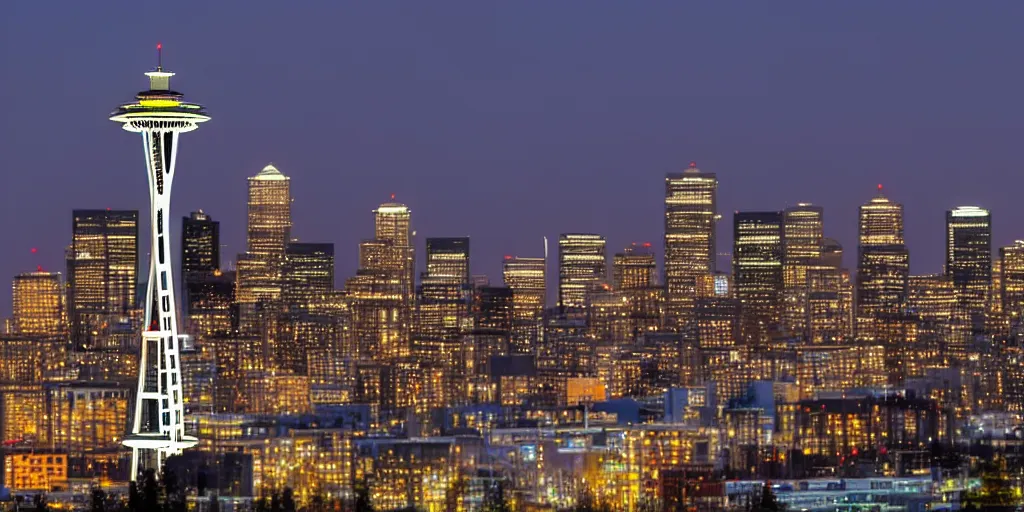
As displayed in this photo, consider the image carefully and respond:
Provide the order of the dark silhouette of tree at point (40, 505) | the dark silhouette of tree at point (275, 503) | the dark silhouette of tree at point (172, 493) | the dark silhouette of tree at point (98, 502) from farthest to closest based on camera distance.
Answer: the dark silhouette of tree at point (275, 503) → the dark silhouette of tree at point (98, 502) → the dark silhouette of tree at point (172, 493) → the dark silhouette of tree at point (40, 505)

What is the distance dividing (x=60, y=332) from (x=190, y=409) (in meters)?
22.2

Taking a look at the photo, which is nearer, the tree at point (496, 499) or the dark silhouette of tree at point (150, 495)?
the dark silhouette of tree at point (150, 495)

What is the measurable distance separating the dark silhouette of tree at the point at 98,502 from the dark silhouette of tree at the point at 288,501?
4.97 m

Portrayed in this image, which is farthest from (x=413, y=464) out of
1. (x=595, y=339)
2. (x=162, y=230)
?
(x=595, y=339)

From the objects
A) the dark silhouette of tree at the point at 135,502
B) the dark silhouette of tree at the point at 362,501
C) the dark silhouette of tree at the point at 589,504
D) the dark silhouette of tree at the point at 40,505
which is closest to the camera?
the dark silhouette of tree at the point at 40,505

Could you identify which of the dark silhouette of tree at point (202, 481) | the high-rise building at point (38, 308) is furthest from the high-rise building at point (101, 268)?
the dark silhouette of tree at point (202, 481)

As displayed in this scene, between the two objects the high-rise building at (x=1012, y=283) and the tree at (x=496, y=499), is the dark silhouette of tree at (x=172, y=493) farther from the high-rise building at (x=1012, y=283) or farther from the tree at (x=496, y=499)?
the high-rise building at (x=1012, y=283)

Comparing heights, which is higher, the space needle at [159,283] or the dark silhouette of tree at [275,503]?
the space needle at [159,283]

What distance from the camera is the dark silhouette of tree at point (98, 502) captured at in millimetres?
68688

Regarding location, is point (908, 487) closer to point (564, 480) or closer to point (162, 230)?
point (564, 480)

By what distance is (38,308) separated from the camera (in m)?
132

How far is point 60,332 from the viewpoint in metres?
129

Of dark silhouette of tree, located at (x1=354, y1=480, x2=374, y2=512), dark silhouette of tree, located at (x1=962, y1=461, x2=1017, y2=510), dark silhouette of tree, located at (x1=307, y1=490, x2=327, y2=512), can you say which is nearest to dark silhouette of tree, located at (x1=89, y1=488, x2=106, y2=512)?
dark silhouette of tree, located at (x1=354, y1=480, x2=374, y2=512)

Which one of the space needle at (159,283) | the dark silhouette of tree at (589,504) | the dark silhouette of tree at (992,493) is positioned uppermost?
the space needle at (159,283)
